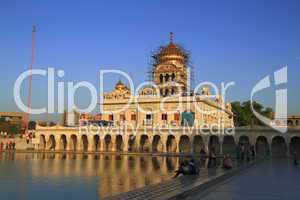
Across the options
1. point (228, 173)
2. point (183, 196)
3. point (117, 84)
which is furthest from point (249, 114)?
point (183, 196)

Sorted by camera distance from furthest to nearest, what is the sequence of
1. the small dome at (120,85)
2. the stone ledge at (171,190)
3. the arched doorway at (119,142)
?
the small dome at (120,85) → the arched doorway at (119,142) → the stone ledge at (171,190)

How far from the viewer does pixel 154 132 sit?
5300cm

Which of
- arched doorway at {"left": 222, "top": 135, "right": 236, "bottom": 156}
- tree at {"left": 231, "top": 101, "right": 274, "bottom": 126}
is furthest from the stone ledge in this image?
tree at {"left": 231, "top": 101, "right": 274, "bottom": 126}

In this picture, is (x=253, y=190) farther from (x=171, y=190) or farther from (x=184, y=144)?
Answer: (x=184, y=144)

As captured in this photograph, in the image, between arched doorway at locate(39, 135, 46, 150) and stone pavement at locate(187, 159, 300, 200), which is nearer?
stone pavement at locate(187, 159, 300, 200)

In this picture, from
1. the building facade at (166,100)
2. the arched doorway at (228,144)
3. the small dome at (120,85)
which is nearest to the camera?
the arched doorway at (228,144)

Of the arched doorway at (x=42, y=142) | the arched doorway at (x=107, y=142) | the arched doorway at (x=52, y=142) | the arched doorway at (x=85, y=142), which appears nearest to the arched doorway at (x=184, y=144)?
the arched doorway at (x=107, y=142)

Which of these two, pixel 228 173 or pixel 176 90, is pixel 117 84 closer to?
pixel 176 90

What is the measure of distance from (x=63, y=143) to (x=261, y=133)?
3431cm

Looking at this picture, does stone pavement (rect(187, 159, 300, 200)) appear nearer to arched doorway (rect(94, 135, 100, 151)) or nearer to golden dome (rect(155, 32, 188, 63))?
arched doorway (rect(94, 135, 100, 151))

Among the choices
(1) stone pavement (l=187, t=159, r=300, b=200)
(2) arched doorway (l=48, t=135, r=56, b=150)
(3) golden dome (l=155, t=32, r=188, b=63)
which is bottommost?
(2) arched doorway (l=48, t=135, r=56, b=150)

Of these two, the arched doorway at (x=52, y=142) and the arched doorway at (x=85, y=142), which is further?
the arched doorway at (x=52, y=142)

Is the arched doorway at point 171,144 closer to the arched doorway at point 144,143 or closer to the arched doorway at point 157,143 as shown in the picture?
the arched doorway at point 157,143

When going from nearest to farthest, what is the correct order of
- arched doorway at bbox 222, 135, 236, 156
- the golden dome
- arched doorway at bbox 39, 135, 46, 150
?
arched doorway at bbox 222, 135, 236, 156 < arched doorway at bbox 39, 135, 46, 150 < the golden dome
